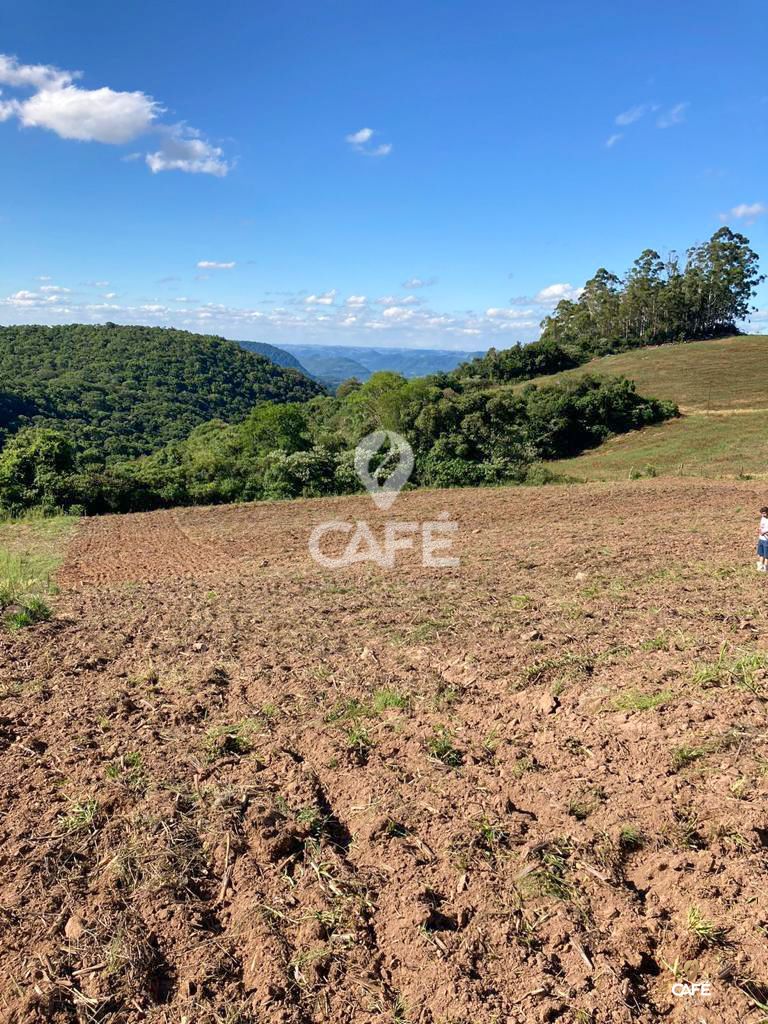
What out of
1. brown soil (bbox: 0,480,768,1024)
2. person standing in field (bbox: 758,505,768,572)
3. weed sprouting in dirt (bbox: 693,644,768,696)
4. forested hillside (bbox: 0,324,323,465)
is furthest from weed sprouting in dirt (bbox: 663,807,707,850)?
forested hillside (bbox: 0,324,323,465)

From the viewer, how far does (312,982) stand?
252cm

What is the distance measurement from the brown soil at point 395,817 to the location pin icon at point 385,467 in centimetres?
1690

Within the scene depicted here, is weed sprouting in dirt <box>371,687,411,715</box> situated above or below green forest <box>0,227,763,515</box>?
below

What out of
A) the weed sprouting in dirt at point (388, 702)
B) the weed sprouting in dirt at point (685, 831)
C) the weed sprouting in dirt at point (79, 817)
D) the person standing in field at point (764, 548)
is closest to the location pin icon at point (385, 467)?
the person standing in field at point (764, 548)

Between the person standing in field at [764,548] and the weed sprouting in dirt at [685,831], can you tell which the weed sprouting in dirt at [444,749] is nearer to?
the weed sprouting in dirt at [685,831]

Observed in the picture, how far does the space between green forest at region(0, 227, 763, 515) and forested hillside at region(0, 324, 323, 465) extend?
257 mm

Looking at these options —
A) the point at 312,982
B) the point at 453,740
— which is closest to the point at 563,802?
the point at 453,740

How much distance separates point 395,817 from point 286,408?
33.3 meters

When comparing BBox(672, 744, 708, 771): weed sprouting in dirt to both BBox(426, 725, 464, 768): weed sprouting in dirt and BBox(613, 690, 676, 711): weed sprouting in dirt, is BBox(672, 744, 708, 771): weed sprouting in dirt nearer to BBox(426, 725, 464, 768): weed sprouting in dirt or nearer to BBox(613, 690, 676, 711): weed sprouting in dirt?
BBox(613, 690, 676, 711): weed sprouting in dirt

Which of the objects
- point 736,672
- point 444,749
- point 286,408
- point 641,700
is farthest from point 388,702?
point 286,408

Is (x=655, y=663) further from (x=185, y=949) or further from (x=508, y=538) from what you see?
(x=508, y=538)

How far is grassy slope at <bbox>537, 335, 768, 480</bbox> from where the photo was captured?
27.3 metres

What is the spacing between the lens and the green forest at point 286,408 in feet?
82.4

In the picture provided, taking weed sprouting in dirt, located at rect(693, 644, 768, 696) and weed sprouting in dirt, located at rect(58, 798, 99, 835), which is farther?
weed sprouting in dirt, located at rect(693, 644, 768, 696)
